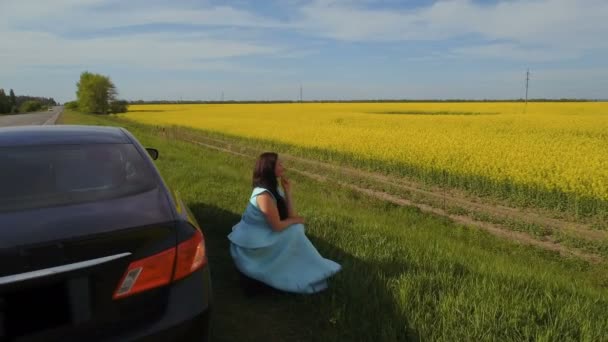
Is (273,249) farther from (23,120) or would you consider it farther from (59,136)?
(23,120)

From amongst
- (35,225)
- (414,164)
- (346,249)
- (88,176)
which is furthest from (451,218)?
→ (35,225)

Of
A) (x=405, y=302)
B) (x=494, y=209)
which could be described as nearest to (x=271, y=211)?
(x=405, y=302)

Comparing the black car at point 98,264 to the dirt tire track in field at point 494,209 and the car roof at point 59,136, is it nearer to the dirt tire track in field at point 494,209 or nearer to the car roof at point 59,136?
the car roof at point 59,136

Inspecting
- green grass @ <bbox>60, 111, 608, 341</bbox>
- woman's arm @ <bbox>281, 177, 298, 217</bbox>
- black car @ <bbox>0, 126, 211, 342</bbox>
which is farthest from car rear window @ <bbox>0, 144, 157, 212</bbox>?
woman's arm @ <bbox>281, 177, 298, 217</bbox>

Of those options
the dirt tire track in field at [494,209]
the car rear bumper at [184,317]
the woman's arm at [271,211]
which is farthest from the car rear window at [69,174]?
the dirt tire track in field at [494,209]

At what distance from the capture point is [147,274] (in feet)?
6.57

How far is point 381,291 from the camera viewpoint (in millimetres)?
3346

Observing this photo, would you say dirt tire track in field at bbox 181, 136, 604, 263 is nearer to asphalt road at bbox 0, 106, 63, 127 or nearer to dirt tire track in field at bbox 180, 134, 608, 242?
dirt tire track in field at bbox 180, 134, 608, 242

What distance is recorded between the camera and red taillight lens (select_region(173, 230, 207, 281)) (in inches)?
83.2

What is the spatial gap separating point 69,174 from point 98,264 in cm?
112

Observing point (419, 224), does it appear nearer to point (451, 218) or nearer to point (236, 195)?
point (451, 218)

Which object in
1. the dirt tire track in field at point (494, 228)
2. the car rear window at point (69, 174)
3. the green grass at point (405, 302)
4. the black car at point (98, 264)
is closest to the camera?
the black car at point (98, 264)

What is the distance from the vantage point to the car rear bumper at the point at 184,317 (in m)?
2.00

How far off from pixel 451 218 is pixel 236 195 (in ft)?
12.4
